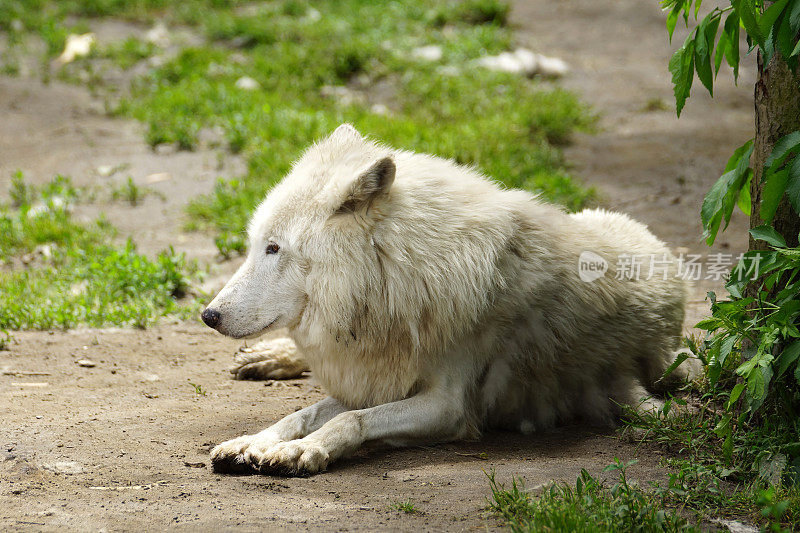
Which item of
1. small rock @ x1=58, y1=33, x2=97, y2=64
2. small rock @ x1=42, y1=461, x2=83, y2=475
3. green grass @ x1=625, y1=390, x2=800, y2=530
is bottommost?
small rock @ x1=42, y1=461, x2=83, y2=475

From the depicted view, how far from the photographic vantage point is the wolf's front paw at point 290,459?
344cm

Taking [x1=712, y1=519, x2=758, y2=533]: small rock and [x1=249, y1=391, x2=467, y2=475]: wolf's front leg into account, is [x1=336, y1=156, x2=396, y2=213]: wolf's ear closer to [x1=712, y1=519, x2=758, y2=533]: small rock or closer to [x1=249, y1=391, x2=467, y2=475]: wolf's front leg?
[x1=249, y1=391, x2=467, y2=475]: wolf's front leg

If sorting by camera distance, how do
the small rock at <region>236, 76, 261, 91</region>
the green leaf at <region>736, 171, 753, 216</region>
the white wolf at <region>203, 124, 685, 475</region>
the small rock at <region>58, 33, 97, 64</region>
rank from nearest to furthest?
the green leaf at <region>736, 171, 753, 216</region>
the white wolf at <region>203, 124, 685, 475</region>
the small rock at <region>236, 76, 261, 91</region>
the small rock at <region>58, 33, 97, 64</region>

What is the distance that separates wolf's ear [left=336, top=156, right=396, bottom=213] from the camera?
11.9ft

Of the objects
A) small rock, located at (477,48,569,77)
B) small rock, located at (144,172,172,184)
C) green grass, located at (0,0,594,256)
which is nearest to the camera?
green grass, located at (0,0,594,256)

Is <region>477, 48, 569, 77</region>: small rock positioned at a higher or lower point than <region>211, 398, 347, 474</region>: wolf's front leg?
higher

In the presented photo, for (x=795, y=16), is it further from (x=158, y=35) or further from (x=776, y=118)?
(x=158, y=35)

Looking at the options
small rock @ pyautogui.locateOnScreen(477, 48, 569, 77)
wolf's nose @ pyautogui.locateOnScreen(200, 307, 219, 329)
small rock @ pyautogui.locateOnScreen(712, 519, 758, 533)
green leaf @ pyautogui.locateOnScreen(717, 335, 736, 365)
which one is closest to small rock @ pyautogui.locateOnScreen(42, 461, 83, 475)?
wolf's nose @ pyautogui.locateOnScreen(200, 307, 219, 329)

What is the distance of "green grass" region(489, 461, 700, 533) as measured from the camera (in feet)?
8.95

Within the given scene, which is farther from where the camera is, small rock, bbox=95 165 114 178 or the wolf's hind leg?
small rock, bbox=95 165 114 178

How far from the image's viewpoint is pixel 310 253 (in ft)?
12.4

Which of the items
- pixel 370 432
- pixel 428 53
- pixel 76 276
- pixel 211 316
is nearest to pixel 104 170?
pixel 76 276

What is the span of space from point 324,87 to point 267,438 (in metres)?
6.61

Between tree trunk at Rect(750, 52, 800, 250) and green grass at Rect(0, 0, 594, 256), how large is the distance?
A: 3284mm
